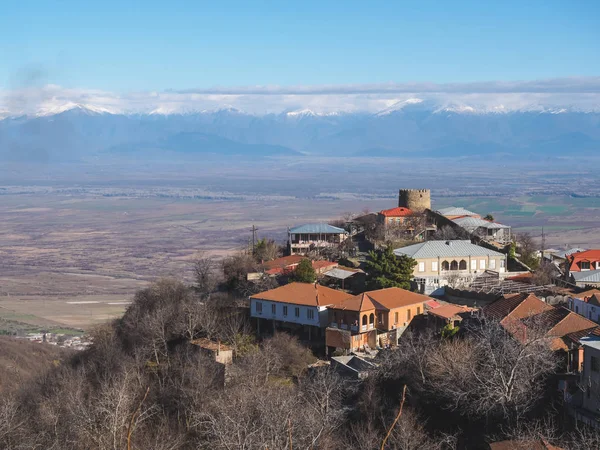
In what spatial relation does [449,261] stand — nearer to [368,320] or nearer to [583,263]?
[583,263]

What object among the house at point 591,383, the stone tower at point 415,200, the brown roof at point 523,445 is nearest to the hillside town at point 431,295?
the house at point 591,383

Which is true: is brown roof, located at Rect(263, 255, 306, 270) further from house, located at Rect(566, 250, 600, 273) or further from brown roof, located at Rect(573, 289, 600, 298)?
brown roof, located at Rect(573, 289, 600, 298)

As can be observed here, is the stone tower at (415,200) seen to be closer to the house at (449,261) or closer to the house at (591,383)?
the house at (449,261)

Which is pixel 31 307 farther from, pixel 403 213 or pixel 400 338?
pixel 400 338

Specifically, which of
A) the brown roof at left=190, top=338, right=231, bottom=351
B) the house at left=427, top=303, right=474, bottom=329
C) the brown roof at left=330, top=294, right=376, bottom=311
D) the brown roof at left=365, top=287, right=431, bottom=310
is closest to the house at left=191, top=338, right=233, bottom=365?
the brown roof at left=190, top=338, right=231, bottom=351

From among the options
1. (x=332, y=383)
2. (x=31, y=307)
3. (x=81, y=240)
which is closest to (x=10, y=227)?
(x=81, y=240)

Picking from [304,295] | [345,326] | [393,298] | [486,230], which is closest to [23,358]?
[304,295]

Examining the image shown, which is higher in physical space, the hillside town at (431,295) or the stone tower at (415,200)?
the stone tower at (415,200)
